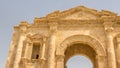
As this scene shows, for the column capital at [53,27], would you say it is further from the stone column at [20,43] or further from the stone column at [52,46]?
the stone column at [20,43]

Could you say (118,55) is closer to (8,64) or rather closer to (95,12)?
(95,12)

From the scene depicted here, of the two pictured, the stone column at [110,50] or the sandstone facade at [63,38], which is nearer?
the stone column at [110,50]

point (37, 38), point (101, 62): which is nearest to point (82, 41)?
point (101, 62)

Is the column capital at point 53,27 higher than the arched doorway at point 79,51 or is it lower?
higher

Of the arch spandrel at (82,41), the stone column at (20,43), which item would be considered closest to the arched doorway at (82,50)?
the arch spandrel at (82,41)

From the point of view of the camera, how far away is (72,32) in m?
18.2

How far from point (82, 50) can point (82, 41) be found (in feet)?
8.43

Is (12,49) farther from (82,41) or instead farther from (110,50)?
(110,50)

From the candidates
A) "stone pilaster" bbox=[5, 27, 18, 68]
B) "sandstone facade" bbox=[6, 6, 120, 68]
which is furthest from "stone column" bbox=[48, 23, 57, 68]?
"stone pilaster" bbox=[5, 27, 18, 68]

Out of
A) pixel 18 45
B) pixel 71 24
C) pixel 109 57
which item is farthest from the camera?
pixel 71 24

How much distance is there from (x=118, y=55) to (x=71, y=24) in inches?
191

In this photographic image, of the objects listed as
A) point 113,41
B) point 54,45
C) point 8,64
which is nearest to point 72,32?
point 54,45

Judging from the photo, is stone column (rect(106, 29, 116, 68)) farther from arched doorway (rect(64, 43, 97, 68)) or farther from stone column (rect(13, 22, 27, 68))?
stone column (rect(13, 22, 27, 68))

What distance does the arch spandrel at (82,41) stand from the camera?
17094 mm
